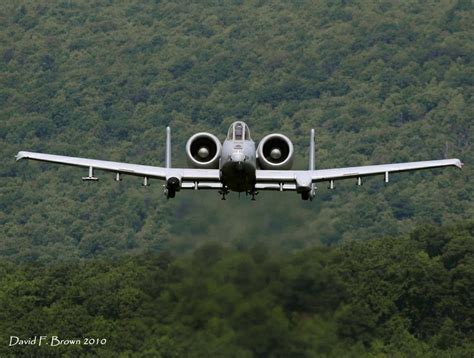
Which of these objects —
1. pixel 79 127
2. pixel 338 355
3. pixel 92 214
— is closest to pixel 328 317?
pixel 338 355

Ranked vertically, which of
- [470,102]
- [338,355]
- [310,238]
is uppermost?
[470,102]

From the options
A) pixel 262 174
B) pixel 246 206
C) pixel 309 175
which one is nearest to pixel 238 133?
pixel 262 174

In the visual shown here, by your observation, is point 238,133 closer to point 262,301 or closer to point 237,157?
point 237,157

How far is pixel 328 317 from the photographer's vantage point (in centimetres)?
5322

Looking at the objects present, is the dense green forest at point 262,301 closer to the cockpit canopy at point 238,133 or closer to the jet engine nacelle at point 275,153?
the jet engine nacelle at point 275,153

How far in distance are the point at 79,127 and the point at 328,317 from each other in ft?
360

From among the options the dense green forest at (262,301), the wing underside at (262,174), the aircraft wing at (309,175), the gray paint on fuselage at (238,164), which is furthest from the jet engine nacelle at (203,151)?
the dense green forest at (262,301)

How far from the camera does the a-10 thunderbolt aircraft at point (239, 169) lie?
163ft

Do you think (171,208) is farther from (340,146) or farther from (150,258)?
(340,146)

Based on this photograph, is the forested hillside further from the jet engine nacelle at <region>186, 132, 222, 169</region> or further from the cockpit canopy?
the cockpit canopy

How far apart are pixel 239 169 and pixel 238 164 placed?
183 millimetres

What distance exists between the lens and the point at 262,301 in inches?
2050

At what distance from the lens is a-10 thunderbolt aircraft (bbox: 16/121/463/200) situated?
49.7 metres

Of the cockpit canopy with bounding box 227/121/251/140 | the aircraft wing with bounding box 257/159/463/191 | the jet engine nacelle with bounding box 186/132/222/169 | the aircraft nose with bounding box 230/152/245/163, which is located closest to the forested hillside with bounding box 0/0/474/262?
the aircraft wing with bounding box 257/159/463/191
